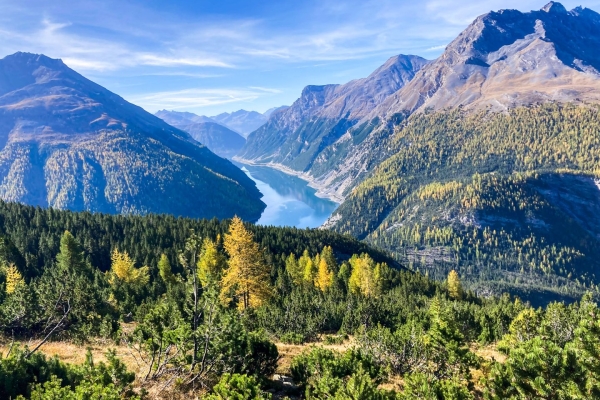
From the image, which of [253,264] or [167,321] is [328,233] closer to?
[253,264]

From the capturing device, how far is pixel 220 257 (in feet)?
285

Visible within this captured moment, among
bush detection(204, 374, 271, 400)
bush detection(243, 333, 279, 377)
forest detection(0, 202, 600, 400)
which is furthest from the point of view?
bush detection(243, 333, 279, 377)

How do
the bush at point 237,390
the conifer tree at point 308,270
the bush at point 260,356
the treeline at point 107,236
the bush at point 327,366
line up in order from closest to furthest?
1. the bush at point 237,390
2. the bush at point 260,356
3. the bush at point 327,366
4. the conifer tree at point 308,270
5. the treeline at point 107,236

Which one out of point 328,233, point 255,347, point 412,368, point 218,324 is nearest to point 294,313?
point 412,368

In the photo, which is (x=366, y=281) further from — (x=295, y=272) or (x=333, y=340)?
(x=333, y=340)

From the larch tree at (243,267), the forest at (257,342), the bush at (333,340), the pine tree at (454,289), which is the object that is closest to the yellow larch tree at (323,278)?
the forest at (257,342)

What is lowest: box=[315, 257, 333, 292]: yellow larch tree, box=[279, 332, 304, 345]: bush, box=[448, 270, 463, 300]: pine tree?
box=[448, 270, 463, 300]: pine tree

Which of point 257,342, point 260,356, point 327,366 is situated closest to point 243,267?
point 257,342

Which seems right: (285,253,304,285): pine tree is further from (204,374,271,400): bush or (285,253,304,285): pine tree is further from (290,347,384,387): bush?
(204,374,271,400): bush

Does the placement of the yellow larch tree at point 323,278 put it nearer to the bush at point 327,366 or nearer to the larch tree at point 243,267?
the larch tree at point 243,267

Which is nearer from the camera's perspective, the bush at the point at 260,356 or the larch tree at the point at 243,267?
the bush at the point at 260,356

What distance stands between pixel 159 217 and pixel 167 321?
148238mm

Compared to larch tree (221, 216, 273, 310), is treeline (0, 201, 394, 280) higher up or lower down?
lower down

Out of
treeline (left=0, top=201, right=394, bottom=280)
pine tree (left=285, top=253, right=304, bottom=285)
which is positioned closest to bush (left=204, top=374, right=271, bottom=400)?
treeline (left=0, top=201, right=394, bottom=280)
